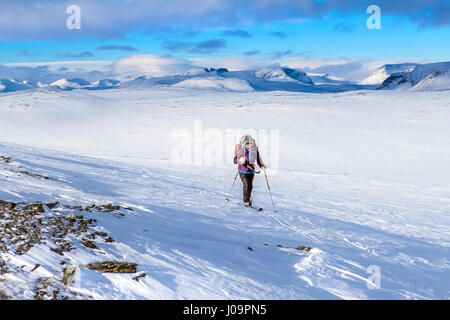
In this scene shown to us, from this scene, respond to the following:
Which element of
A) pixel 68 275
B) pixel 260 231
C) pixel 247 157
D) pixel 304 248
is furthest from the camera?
pixel 247 157

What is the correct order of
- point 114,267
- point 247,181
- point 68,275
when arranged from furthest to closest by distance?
point 247,181 < point 114,267 < point 68,275

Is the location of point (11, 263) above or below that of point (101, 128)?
below

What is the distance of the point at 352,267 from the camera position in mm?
5992

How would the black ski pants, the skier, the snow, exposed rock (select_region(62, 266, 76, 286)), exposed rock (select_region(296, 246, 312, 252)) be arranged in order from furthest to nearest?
the black ski pants < the skier < exposed rock (select_region(296, 246, 312, 252)) < the snow < exposed rock (select_region(62, 266, 76, 286))

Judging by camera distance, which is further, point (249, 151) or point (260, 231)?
point (249, 151)

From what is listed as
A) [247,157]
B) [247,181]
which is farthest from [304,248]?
[247,157]

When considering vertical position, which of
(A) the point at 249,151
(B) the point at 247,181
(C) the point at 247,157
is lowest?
(B) the point at 247,181

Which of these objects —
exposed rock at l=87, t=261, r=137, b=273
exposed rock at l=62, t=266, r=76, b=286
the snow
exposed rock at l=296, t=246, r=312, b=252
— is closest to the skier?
the snow

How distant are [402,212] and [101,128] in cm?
3643

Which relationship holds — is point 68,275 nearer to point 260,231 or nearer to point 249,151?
point 260,231

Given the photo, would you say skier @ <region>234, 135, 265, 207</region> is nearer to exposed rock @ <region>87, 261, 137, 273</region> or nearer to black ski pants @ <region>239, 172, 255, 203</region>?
black ski pants @ <region>239, 172, 255, 203</region>

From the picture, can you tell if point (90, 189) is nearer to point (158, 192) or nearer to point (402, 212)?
point (158, 192)

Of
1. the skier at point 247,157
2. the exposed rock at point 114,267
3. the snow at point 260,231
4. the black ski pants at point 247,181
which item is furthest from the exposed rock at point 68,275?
the black ski pants at point 247,181

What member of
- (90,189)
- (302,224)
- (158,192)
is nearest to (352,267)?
(302,224)
